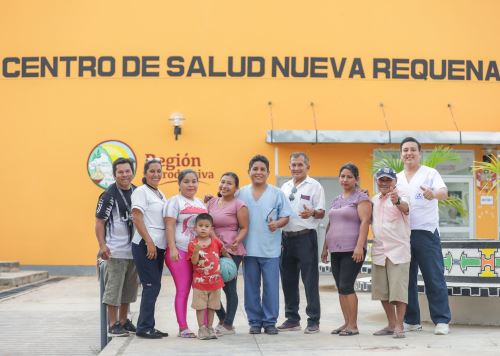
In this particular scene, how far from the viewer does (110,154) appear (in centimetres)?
1642

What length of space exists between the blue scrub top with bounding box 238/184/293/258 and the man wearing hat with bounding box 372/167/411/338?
89 cm

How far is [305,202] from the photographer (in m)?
8.05

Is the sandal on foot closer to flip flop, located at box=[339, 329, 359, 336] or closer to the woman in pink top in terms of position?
the woman in pink top

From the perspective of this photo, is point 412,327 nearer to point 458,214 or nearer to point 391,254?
point 391,254

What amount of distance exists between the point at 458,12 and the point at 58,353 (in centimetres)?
1202

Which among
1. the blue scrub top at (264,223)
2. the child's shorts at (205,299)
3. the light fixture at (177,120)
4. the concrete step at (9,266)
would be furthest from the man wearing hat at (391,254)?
the concrete step at (9,266)

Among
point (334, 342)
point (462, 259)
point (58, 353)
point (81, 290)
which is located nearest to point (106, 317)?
point (58, 353)

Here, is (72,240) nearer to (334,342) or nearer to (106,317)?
Answer: (106,317)

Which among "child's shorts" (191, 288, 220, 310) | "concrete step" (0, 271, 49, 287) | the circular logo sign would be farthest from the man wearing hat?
the circular logo sign

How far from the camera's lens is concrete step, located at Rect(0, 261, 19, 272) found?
1564 cm

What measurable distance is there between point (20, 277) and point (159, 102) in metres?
4.46

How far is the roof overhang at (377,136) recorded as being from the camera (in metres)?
15.9

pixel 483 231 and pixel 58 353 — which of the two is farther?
pixel 483 231

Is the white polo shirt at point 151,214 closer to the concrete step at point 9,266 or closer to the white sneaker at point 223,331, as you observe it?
the white sneaker at point 223,331
